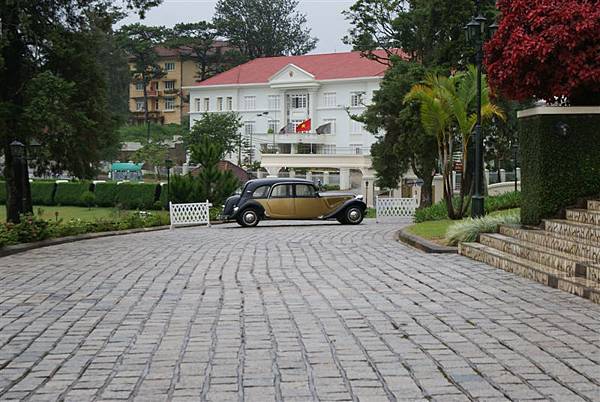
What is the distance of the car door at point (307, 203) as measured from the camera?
27516 millimetres

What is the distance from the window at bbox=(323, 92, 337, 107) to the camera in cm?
8294

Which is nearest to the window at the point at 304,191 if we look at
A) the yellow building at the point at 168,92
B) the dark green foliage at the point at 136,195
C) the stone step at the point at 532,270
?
the stone step at the point at 532,270

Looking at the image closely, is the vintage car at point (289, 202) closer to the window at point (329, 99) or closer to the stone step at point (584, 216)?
the stone step at point (584, 216)

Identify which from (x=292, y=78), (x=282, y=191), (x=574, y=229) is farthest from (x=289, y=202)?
(x=292, y=78)

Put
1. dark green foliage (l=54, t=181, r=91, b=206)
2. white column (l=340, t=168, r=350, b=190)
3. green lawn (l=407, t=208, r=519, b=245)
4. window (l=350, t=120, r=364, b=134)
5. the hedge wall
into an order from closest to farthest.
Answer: the hedge wall
green lawn (l=407, t=208, r=519, b=245)
dark green foliage (l=54, t=181, r=91, b=206)
white column (l=340, t=168, r=350, b=190)
window (l=350, t=120, r=364, b=134)

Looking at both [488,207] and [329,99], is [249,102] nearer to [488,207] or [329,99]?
[329,99]

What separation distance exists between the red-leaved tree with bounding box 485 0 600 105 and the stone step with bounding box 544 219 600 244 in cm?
222

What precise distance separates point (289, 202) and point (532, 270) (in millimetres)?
17382

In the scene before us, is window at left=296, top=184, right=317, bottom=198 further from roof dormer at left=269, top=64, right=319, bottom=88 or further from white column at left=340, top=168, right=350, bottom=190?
roof dormer at left=269, top=64, right=319, bottom=88

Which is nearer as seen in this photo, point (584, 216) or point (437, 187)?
point (584, 216)

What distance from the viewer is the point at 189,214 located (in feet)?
94.2

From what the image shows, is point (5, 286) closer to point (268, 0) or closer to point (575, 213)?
point (575, 213)

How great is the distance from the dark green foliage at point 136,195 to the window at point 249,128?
120ft

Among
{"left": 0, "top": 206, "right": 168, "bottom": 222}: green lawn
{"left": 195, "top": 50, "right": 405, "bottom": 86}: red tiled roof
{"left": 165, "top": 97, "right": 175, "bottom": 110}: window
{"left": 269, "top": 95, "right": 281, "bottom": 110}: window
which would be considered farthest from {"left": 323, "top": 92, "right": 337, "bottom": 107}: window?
{"left": 0, "top": 206, "right": 168, "bottom": 222}: green lawn
